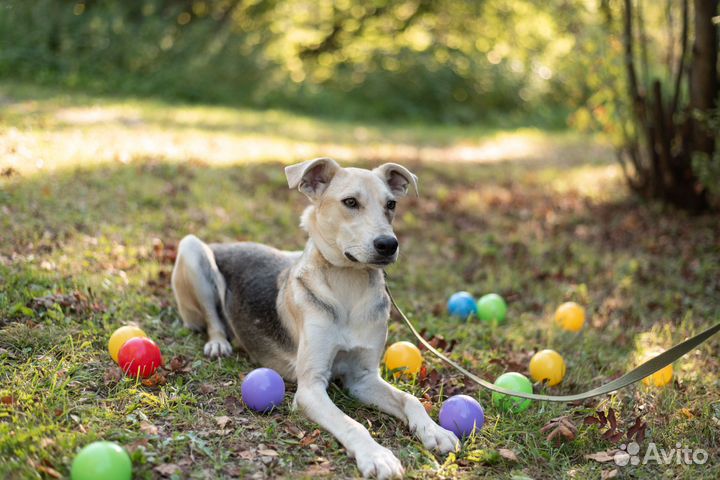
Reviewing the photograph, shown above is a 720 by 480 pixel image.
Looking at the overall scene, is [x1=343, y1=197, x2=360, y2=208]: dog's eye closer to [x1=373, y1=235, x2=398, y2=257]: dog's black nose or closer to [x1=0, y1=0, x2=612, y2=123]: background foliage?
[x1=373, y1=235, x2=398, y2=257]: dog's black nose

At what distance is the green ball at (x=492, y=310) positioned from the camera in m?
7.21

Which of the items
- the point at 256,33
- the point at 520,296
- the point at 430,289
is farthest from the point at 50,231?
the point at 256,33

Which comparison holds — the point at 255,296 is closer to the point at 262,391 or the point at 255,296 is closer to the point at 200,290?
the point at 200,290

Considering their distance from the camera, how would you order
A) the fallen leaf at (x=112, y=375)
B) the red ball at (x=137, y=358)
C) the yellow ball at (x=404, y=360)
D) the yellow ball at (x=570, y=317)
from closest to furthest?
the fallen leaf at (x=112, y=375) < the red ball at (x=137, y=358) < the yellow ball at (x=404, y=360) < the yellow ball at (x=570, y=317)

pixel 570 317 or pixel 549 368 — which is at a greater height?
pixel 549 368

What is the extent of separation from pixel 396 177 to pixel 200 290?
211 centimetres

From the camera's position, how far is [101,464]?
3771 millimetres

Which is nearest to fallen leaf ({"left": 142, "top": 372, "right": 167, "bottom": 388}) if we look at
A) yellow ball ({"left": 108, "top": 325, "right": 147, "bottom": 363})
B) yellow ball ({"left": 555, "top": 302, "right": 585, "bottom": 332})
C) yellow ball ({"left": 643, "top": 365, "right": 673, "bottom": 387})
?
yellow ball ({"left": 108, "top": 325, "right": 147, "bottom": 363})

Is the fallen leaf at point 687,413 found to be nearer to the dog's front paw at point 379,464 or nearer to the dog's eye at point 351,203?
the dog's front paw at point 379,464

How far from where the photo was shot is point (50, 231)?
7.72 m

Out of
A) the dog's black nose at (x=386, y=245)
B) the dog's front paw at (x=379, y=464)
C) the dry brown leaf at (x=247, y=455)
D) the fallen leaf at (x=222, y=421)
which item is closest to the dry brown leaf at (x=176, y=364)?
the fallen leaf at (x=222, y=421)

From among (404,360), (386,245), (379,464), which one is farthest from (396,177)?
(379,464)

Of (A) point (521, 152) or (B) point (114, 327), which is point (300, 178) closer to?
(B) point (114, 327)

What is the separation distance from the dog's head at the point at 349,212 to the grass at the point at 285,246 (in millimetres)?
1228
